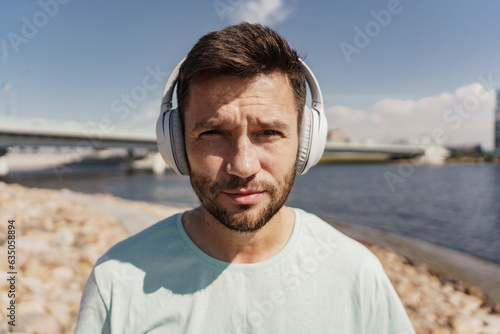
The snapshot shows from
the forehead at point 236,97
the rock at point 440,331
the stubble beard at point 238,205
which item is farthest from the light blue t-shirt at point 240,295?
the rock at point 440,331

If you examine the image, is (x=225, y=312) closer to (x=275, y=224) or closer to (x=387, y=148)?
(x=275, y=224)

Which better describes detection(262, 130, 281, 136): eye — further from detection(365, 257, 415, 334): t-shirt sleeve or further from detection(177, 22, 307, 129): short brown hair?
detection(365, 257, 415, 334): t-shirt sleeve

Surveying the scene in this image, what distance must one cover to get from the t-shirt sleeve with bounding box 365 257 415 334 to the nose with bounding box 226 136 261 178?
0.72 meters

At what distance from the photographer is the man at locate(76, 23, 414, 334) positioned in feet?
4.10

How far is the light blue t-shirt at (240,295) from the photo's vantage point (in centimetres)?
124

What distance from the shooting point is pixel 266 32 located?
1339 mm

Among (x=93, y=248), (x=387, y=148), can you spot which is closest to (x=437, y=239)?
(x=93, y=248)

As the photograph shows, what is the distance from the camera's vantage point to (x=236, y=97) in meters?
1.28

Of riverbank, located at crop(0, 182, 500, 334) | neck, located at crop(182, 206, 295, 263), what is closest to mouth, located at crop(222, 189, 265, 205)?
neck, located at crop(182, 206, 295, 263)

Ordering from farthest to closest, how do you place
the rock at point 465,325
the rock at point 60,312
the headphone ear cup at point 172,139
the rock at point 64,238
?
the rock at point 64,238
the rock at point 465,325
the rock at point 60,312
the headphone ear cup at point 172,139

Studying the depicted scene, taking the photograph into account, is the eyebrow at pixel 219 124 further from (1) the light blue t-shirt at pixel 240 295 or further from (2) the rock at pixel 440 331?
(2) the rock at pixel 440 331

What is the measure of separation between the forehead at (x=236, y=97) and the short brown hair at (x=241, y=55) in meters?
0.03

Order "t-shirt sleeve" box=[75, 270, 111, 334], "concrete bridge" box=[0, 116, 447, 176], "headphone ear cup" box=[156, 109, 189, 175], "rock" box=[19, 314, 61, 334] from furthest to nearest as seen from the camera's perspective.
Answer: "concrete bridge" box=[0, 116, 447, 176]
"rock" box=[19, 314, 61, 334]
"headphone ear cup" box=[156, 109, 189, 175]
"t-shirt sleeve" box=[75, 270, 111, 334]

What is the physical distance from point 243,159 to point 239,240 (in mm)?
412
